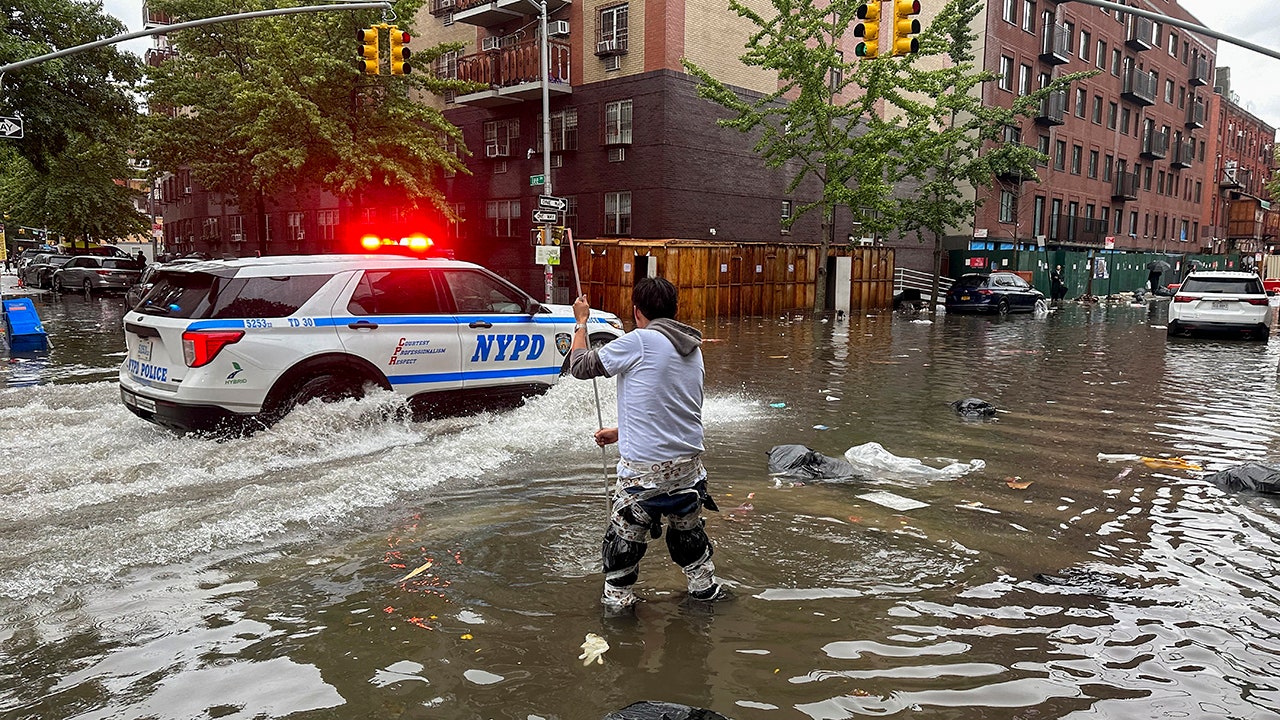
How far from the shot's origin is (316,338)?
25.6 feet

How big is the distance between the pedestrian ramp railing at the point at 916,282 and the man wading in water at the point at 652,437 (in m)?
35.1

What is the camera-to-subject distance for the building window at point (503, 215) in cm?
3469

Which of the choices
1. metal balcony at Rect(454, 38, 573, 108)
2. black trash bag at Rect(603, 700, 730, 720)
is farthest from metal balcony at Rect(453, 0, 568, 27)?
black trash bag at Rect(603, 700, 730, 720)

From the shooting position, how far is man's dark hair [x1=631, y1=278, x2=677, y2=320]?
4.39m

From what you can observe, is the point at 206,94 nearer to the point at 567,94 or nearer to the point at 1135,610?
the point at 567,94

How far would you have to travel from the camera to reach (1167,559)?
534 cm

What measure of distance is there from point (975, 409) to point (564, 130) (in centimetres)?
2513

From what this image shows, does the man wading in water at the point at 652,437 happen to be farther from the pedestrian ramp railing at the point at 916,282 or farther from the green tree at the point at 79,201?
the green tree at the point at 79,201

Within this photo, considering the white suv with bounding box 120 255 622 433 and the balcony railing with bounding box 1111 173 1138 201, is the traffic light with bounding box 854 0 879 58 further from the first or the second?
the balcony railing with bounding box 1111 173 1138 201

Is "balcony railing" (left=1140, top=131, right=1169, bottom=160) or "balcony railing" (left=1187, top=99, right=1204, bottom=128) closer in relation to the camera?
"balcony railing" (left=1140, top=131, right=1169, bottom=160)

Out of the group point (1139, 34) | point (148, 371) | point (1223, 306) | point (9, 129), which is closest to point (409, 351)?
point (148, 371)

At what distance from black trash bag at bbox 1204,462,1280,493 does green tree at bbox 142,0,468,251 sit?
81.9 ft

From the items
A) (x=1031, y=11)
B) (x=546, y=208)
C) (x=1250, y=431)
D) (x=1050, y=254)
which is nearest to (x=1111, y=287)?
(x=1050, y=254)

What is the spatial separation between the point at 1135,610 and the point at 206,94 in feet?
105
